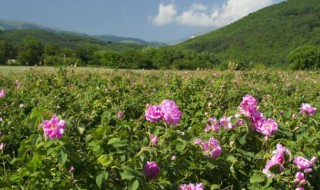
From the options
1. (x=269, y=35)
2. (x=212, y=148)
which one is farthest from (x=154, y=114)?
(x=269, y=35)

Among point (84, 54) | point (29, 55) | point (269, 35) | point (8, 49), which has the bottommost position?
point (84, 54)

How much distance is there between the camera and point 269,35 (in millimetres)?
106125

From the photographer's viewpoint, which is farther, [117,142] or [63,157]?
[117,142]

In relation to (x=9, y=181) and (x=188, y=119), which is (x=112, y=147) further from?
(x=188, y=119)

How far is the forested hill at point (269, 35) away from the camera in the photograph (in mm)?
93175

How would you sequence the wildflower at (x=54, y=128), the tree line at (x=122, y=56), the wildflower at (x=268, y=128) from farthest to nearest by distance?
the tree line at (x=122, y=56), the wildflower at (x=268, y=128), the wildflower at (x=54, y=128)

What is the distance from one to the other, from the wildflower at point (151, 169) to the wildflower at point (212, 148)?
419 mm

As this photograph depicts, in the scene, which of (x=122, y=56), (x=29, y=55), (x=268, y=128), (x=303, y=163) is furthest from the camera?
(x=122, y=56)

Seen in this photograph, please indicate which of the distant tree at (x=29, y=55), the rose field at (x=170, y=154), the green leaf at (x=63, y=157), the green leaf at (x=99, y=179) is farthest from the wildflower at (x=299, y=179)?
the distant tree at (x=29, y=55)

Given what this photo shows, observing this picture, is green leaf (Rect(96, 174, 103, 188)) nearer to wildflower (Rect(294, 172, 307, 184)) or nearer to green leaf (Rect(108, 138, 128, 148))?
green leaf (Rect(108, 138, 128, 148))

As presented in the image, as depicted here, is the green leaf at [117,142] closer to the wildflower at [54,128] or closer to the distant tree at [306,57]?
the wildflower at [54,128]

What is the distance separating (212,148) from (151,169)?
0.47 metres

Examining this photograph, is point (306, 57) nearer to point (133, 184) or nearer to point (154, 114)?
point (154, 114)

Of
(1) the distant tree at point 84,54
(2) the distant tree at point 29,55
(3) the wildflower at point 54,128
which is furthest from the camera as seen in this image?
(1) the distant tree at point 84,54
